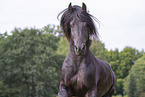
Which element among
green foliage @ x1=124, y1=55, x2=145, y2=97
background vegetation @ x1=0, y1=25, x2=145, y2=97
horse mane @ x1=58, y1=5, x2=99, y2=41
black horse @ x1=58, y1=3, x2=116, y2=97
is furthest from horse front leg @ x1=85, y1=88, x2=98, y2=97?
green foliage @ x1=124, y1=55, x2=145, y2=97

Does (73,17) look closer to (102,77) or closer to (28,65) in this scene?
(102,77)

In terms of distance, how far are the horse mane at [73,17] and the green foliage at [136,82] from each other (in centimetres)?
4400

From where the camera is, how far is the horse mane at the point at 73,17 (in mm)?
4656

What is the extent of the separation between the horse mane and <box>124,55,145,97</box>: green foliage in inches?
1732

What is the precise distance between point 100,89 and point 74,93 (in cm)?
93

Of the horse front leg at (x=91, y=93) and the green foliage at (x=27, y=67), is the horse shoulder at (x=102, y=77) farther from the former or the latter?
the green foliage at (x=27, y=67)

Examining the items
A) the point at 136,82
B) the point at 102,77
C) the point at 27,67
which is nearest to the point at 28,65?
the point at 27,67

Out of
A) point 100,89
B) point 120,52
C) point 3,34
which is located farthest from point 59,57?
point 100,89

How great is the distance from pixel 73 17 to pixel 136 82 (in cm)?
4725

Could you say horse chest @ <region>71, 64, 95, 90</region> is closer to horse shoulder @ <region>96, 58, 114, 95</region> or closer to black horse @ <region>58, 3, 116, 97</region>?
black horse @ <region>58, 3, 116, 97</region>

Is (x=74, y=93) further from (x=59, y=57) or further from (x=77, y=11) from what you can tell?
(x=59, y=57)

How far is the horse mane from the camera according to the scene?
15.3ft

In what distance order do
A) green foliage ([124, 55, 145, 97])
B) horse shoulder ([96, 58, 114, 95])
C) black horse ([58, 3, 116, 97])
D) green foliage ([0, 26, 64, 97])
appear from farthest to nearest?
1. green foliage ([124, 55, 145, 97])
2. green foliage ([0, 26, 64, 97])
3. horse shoulder ([96, 58, 114, 95])
4. black horse ([58, 3, 116, 97])

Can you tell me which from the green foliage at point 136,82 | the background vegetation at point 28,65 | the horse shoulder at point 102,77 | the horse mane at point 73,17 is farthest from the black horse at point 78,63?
the green foliage at point 136,82
